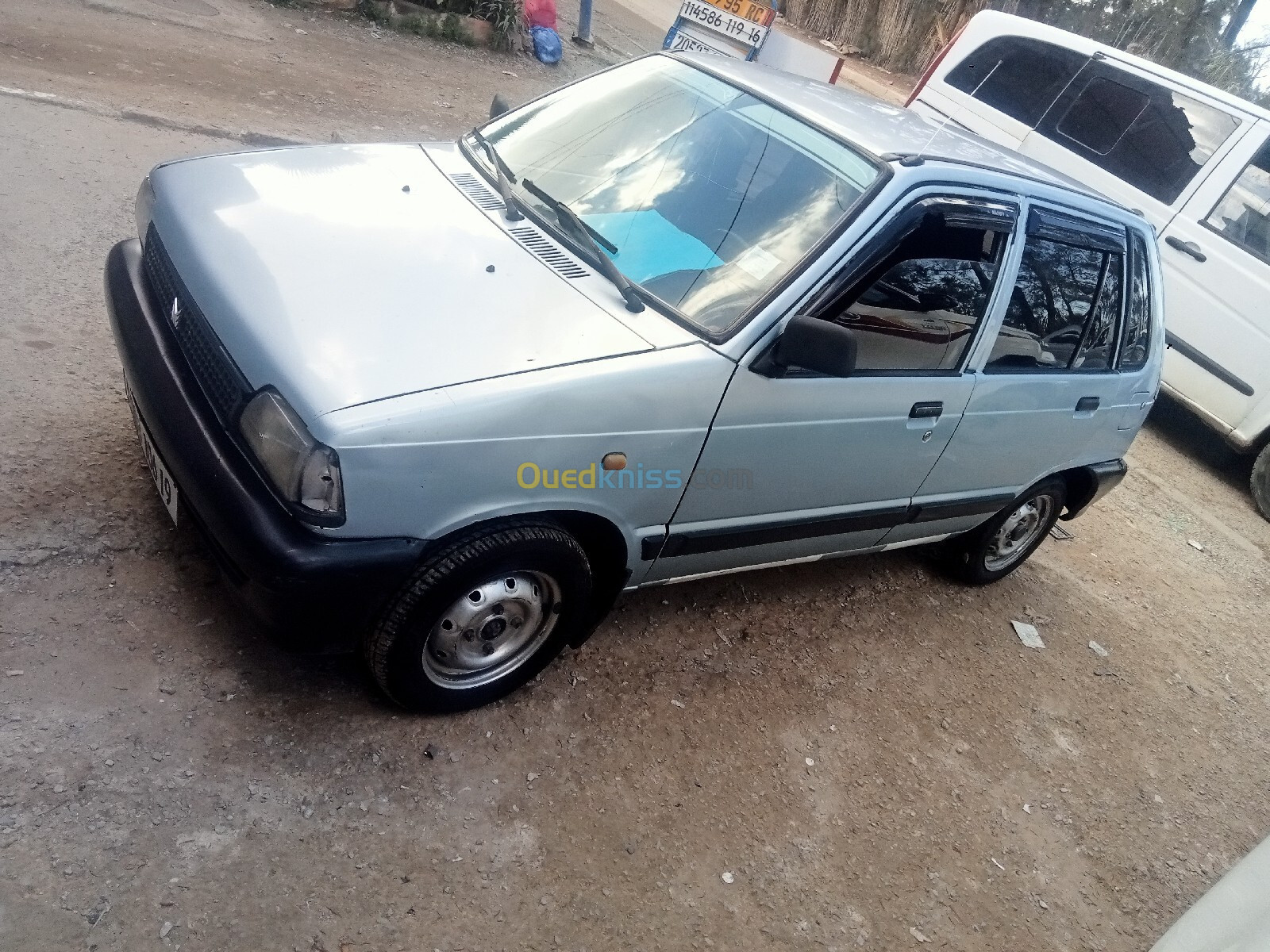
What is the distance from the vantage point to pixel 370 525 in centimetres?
208

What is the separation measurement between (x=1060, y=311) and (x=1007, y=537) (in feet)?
4.13

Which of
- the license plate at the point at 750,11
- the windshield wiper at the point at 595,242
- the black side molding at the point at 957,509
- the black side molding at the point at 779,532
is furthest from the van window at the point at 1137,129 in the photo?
the windshield wiper at the point at 595,242

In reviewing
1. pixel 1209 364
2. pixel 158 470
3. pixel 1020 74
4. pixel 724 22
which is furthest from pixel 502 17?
pixel 158 470

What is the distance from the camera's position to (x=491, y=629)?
100 inches

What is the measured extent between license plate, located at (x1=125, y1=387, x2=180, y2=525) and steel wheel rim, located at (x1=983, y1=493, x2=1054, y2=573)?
3352mm

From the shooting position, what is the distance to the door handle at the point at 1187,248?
20.4ft

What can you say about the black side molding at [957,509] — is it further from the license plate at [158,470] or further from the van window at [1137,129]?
the van window at [1137,129]

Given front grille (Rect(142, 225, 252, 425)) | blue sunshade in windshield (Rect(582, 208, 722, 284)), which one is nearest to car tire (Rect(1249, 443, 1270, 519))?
blue sunshade in windshield (Rect(582, 208, 722, 284))

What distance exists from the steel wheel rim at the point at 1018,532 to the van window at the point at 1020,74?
4.31 meters

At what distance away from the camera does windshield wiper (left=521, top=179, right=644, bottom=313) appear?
2.50 m

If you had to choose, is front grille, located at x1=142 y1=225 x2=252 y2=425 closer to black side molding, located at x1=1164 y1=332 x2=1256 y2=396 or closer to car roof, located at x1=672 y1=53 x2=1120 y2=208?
car roof, located at x1=672 y1=53 x2=1120 y2=208

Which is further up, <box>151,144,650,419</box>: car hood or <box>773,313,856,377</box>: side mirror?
<box>773,313,856,377</box>: side mirror

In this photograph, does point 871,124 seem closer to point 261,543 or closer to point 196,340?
point 196,340

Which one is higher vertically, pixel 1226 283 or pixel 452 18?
pixel 1226 283
